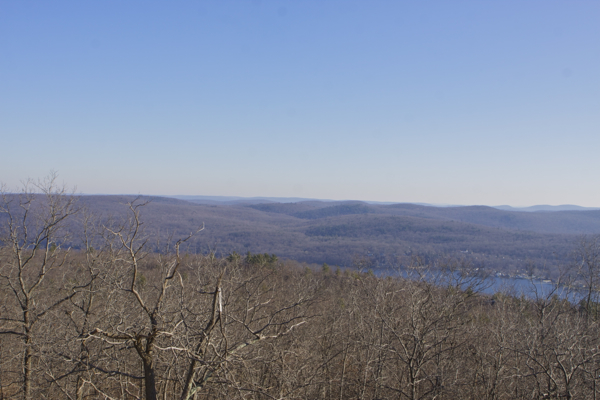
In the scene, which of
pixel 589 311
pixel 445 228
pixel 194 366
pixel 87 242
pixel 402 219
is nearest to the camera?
pixel 194 366

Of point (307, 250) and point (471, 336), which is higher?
point (471, 336)

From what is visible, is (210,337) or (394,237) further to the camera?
(394,237)

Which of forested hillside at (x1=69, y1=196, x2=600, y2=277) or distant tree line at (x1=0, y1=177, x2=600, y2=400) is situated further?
forested hillside at (x1=69, y1=196, x2=600, y2=277)

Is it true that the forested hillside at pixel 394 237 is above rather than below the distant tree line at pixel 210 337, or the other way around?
below

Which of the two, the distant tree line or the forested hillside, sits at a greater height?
the distant tree line

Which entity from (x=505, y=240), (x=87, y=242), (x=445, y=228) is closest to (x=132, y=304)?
(x=87, y=242)

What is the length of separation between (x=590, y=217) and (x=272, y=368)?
19529 centimetres

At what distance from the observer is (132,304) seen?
13.1 m

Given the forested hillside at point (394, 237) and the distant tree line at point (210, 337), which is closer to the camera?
the distant tree line at point (210, 337)

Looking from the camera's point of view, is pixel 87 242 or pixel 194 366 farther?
pixel 87 242

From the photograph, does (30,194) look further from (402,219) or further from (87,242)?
(402,219)

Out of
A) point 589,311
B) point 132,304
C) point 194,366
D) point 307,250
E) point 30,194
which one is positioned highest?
point 30,194

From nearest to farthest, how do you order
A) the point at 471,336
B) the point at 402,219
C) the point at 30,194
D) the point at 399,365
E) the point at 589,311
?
1. the point at 30,194
2. the point at 471,336
3. the point at 399,365
4. the point at 589,311
5. the point at 402,219

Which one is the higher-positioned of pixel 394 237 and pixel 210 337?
pixel 210 337
